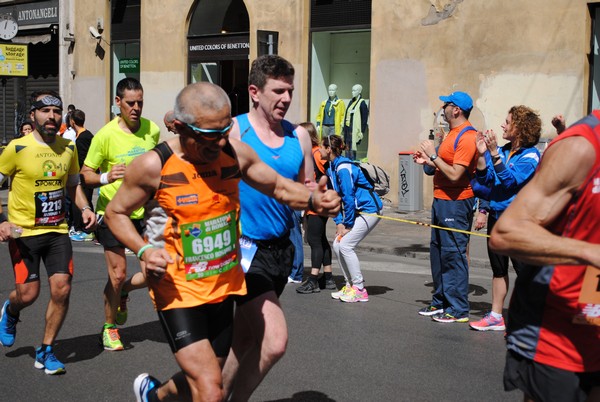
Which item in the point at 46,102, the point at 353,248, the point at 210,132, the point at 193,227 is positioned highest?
the point at 46,102

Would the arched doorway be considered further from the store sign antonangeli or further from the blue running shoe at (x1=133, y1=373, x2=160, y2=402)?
the blue running shoe at (x1=133, y1=373, x2=160, y2=402)

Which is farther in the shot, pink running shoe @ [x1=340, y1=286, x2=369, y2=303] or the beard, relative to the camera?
pink running shoe @ [x1=340, y1=286, x2=369, y2=303]

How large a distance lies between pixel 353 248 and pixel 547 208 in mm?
6068

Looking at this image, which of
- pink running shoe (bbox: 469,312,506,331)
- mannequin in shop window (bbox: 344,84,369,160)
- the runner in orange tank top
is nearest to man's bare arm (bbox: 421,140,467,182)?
pink running shoe (bbox: 469,312,506,331)

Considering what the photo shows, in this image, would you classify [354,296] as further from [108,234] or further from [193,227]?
[193,227]

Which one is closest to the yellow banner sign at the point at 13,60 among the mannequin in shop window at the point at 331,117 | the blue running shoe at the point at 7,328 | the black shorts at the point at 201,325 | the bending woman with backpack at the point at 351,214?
the mannequin in shop window at the point at 331,117

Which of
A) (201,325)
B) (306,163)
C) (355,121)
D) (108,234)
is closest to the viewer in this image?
(201,325)

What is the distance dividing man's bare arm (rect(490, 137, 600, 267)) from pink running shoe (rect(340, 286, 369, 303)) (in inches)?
234

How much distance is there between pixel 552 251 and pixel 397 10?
50.1 ft

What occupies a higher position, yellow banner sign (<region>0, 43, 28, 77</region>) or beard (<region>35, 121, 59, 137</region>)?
yellow banner sign (<region>0, 43, 28, 77</region>)

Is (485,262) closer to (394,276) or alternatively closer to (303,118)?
(394,276)

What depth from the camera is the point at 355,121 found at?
61.2ft

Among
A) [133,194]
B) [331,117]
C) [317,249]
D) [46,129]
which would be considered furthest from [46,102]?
[331,117]

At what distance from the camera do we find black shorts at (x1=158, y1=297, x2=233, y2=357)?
4.18 m
